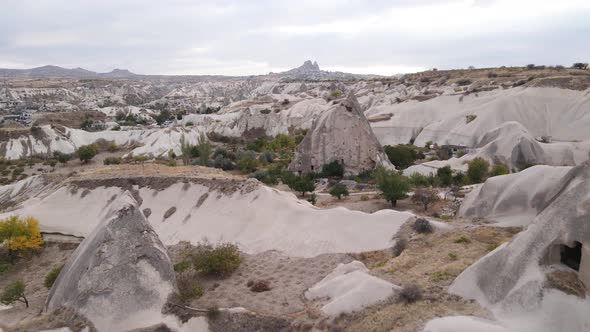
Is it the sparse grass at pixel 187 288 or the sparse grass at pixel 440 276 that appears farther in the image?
the sparse grass at pixel 187 288

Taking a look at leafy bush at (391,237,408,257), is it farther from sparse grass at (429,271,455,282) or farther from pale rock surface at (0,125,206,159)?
pale rock surface at (0,125,206,159)

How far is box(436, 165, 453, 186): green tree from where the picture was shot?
2933cm

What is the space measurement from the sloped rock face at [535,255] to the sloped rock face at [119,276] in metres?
9.31

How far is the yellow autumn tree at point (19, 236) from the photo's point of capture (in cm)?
2233

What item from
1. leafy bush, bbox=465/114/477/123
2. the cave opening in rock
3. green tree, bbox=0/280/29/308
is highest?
the cave opening in rock

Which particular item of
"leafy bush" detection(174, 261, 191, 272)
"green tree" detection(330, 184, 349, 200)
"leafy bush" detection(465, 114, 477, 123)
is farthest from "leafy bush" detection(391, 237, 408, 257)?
"leafy bush" detection(465, 114, 477, 123)

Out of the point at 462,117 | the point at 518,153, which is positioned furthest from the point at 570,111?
the point at 518,153

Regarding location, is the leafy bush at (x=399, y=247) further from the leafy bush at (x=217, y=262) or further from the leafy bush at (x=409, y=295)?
the leafy bush at (x=217, y=262)

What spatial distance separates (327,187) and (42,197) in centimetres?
1985

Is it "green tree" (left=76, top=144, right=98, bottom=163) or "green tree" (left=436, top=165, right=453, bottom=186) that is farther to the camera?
"green tree" (left=76, top=144, right=98, bottom=163)

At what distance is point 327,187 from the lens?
30938 millimetres

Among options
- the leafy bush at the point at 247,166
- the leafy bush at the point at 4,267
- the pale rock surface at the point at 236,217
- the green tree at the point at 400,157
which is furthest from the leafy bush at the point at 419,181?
the leafy bush at the point at 4,267

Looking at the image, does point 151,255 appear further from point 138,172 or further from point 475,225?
point 138,172

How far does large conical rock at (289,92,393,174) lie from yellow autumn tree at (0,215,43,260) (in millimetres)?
20011
